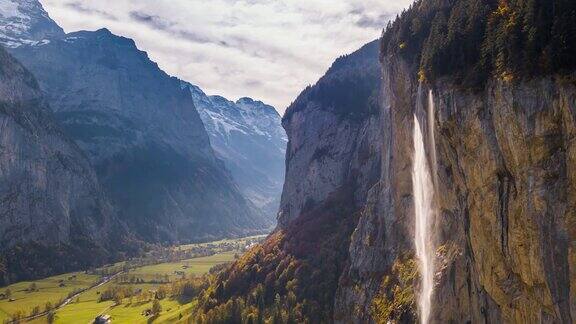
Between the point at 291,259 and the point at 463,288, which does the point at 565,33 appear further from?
the point at 291,259

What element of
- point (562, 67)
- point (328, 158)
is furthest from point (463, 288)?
point (328, 158)

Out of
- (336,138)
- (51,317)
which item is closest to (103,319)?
(51,317)

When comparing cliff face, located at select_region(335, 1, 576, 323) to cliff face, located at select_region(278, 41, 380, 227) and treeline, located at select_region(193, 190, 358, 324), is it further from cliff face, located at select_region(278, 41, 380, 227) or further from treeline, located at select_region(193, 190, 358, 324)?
cliff face, located at select_region(278, 41, 380, 227)

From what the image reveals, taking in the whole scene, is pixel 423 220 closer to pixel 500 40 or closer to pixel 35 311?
pixel 500 40

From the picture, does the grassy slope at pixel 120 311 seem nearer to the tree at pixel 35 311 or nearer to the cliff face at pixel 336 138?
the tree at pixel 35 311

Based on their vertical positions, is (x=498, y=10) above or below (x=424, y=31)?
below

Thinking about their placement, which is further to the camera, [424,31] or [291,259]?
[291,259]

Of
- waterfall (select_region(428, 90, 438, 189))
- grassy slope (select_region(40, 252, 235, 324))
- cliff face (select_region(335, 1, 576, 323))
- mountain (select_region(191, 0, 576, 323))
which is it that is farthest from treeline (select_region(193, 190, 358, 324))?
waterfall (select_region(428, 90, 438, 189))
